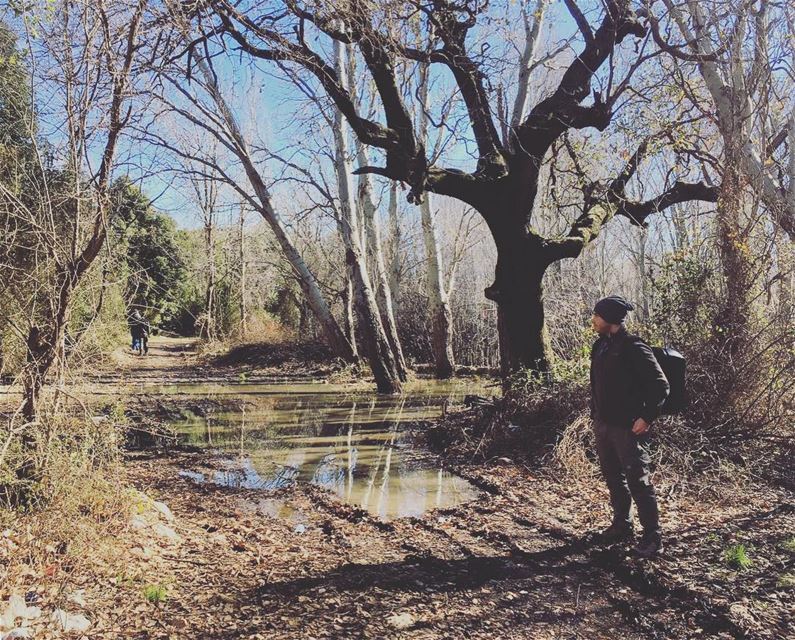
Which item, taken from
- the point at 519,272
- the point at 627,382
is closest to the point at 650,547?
the point at 627,382

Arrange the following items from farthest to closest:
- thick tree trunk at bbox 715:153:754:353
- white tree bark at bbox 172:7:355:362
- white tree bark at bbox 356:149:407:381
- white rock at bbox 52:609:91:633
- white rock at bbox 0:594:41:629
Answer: white tree bark at bbox 356:149:407:381 → white tree bark at bbox 172:7:355:362 → thick tree trunk at bbox 715:153:754:353 → white rock at bbox 52:609:91:633 → white rock at bbox 0:594:41:629

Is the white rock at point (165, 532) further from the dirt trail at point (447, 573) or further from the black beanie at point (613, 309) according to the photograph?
the black beanie at point (613, 309)

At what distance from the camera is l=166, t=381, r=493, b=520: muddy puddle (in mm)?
6668

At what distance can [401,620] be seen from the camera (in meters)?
3.48

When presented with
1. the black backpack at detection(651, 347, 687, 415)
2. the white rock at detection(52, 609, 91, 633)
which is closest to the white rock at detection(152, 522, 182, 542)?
the white rock at detection(52, 609, 91, 633)

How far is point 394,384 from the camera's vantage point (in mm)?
15055

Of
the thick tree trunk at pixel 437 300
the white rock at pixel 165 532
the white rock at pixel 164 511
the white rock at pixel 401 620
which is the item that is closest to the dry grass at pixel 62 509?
the white rock at pixel 165 532

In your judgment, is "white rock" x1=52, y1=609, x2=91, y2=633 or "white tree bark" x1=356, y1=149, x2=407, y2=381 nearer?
"white rock" x1=52, y1=609, x2=91, y2=633

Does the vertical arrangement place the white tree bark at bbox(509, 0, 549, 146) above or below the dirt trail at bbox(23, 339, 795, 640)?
above

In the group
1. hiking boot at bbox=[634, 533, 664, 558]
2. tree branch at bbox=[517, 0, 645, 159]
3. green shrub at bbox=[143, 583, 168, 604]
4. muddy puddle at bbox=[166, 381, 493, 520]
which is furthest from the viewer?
tree branch at bbox=[517, 0, 645, 159]

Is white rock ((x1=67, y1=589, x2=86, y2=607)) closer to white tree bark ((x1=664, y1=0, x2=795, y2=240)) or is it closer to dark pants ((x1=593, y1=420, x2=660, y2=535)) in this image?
dark pants ((x1=593, y1=420, x2=660, y2=535))

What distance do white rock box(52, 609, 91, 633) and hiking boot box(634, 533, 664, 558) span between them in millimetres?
3678

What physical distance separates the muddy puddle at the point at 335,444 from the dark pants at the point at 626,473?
1836 millimetres

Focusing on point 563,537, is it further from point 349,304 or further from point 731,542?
point 349,304
